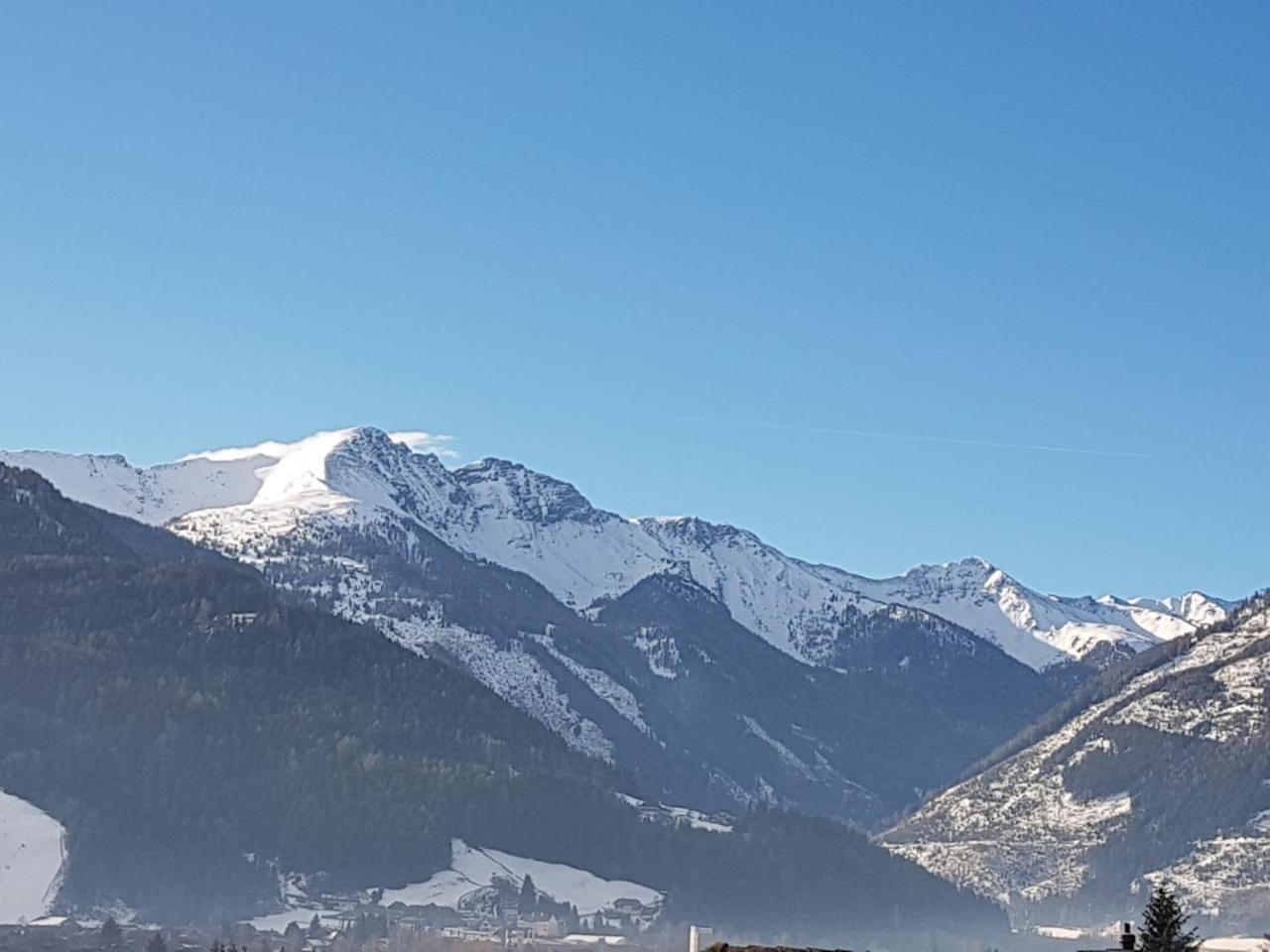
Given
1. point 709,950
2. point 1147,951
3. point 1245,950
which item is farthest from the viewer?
point 1245,950

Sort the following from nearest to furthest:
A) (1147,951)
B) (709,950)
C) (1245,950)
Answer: (1147,951), (709,950), (1245,950)

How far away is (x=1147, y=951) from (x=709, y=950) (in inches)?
983

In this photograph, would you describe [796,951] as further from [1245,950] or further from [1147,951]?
[1245,950]

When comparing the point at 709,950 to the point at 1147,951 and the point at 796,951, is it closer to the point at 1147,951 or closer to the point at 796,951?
the point at 796,951

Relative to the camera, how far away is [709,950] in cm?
12075

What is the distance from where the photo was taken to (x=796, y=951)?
126 metres

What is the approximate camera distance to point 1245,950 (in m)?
141

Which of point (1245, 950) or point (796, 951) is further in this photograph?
point (1245, 950)

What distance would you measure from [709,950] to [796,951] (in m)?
7.80

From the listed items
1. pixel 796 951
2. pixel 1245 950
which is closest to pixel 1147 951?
pixel 796 951

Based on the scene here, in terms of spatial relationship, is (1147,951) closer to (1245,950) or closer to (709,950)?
(709,950)

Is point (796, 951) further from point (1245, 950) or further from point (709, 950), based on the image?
point (1245, 950)

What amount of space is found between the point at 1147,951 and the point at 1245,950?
35.9 metres

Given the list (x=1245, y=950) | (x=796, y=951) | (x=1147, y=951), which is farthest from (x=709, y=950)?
(x=1245, y=950)
